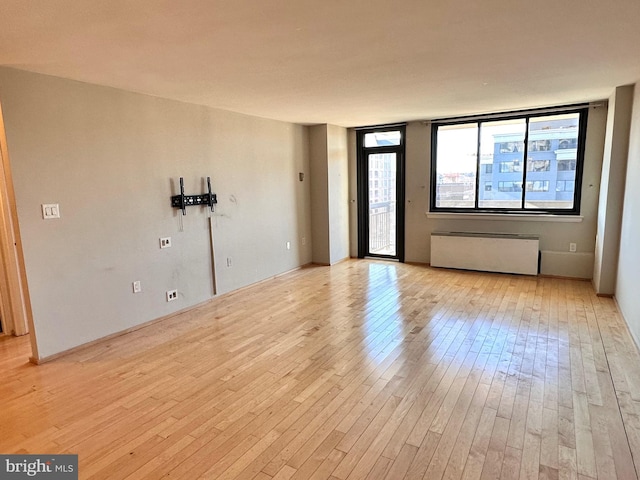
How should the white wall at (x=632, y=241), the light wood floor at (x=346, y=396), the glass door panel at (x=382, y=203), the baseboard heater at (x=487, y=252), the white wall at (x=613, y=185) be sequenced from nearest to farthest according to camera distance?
1. the light wood floor at (x=346, y=396)
2. the white wall at (x=632, y=241)
3. the white wall at (x=613, y=185)
4. the baseboard heater at (x=487, y=252)
5. the glass door panel at (x=382, y=203)

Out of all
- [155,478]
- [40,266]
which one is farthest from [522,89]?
[40,266]

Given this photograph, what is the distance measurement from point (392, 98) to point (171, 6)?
2805 millimetres

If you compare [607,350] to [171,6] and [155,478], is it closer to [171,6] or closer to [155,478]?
[155,478]

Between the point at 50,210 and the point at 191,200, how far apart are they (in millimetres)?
1407

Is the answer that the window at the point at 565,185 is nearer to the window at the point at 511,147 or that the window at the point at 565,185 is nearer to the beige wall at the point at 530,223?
the beige wall at the point at 530,223

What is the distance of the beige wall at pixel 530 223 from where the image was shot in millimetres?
4906

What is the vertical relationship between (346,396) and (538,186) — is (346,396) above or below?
below

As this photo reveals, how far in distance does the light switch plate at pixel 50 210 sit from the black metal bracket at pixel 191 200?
112 cm

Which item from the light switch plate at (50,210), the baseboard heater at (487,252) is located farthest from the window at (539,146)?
the light switch plate at (50,210)

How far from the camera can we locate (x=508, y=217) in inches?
217

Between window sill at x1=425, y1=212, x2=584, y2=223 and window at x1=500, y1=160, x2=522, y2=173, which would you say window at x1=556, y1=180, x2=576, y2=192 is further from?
window at x1=500, y1=160, x2=522, y2=173

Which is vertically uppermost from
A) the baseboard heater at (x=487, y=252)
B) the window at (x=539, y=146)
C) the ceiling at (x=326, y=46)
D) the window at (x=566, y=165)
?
the ceiling at (x=326, y=46)

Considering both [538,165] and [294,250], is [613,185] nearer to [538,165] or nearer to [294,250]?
[538,165]

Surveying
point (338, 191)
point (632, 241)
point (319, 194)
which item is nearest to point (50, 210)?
point (319, 194)
